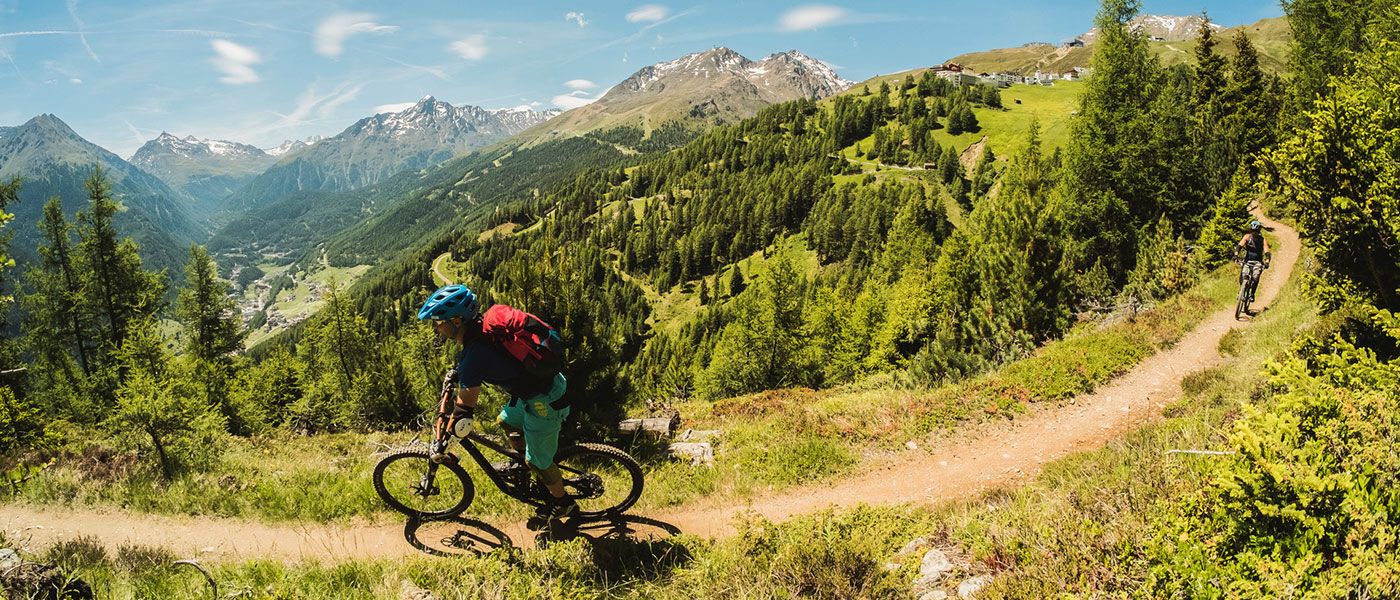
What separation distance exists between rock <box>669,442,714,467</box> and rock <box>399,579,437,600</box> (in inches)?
230

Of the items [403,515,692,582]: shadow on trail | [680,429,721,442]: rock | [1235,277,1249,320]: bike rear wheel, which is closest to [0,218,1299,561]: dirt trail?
[403,515,692,582]: shadow on trail

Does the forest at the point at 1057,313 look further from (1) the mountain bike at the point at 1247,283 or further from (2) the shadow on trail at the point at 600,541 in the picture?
(2) the shadow on trail at the point at 600,541

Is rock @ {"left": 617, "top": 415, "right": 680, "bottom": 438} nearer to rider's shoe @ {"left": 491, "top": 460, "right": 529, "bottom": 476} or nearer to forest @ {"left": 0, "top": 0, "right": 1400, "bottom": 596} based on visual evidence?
forest @ {"left": 0, "top": 0, "right": 1400, "bottom": 596}

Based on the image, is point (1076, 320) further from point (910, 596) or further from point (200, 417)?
point (200, 417)

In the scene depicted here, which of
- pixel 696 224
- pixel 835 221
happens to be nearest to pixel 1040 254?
pixel 835 221

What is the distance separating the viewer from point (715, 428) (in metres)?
14.5

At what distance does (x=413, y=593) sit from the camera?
254 inches

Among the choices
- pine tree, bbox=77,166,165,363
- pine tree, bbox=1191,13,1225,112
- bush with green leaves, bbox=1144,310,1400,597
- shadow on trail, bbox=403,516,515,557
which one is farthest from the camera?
pine tree, bbox=1191,13,1225,112

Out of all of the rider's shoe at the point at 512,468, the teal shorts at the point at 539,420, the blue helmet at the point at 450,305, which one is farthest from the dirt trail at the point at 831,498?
the blue helmet at the point at 450,305

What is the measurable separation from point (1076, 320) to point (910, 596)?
2067 cm

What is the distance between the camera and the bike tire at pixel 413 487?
8.56 meters

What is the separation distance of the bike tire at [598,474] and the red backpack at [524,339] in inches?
76.5

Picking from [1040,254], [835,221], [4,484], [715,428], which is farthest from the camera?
[835,221]

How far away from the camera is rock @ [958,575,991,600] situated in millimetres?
5758
